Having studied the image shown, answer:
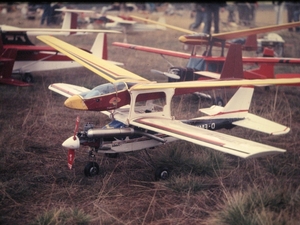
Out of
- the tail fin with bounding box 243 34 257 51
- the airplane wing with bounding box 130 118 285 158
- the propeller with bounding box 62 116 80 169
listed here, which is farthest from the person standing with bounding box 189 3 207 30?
the propeller with bounding box 62 116 80 169

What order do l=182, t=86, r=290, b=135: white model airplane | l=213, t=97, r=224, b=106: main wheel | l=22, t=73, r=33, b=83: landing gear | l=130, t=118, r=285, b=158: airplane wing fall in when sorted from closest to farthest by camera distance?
l=130, t=118, r=285, b=158: airplane wing, l=182, t=86, r=290, b=135: white model airplane, l=213, t=97, r=224, b=106: main wheel, l=22, t=73, r=33, b=83: landing gear

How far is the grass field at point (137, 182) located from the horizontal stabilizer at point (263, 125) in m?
0.64

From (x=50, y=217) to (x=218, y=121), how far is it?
389cm

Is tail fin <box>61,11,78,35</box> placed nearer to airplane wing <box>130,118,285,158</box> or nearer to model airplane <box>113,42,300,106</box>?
model airplane <box>113,42,300,106</box>

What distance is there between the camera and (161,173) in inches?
260

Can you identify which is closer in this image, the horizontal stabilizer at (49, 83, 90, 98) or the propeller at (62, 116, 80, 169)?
the propeller at (62, 116, 80, 169)

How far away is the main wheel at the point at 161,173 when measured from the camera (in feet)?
21.6

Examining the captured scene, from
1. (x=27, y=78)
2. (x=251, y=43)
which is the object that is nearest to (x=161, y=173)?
(x=27, y=78)

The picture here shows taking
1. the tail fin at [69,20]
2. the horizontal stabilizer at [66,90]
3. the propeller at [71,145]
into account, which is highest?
the tail fin at [69,20]

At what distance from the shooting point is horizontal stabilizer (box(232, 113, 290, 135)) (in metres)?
6.73

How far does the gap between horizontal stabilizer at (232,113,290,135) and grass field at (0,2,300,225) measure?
0.64m

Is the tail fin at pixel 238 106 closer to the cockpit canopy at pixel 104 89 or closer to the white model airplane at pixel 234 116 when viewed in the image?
the white model airplane at pixel 234 116

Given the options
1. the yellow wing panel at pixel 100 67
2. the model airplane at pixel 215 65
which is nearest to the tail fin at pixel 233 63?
the model airplane at pixel 215 65

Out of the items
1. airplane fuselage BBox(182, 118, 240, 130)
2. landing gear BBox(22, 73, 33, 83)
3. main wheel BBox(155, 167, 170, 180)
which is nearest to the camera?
main wheel BBox(155, 167, 170, 180)
